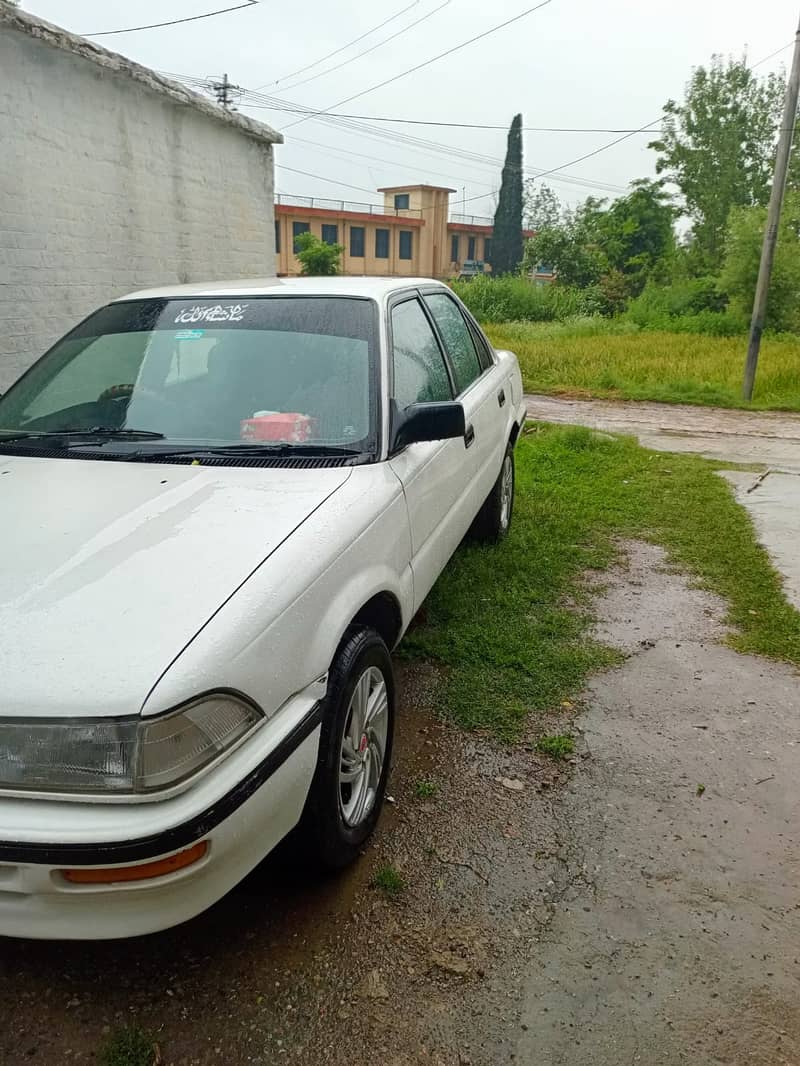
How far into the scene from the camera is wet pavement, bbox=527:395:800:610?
5762 millimetres

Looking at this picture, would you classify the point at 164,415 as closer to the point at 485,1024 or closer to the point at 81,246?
the point at 485,1024

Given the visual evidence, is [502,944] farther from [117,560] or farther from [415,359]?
[415,359]

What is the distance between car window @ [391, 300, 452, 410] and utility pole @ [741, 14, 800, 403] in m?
9.91

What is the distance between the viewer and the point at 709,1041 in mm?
1972

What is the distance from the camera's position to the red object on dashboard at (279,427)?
9.55ft

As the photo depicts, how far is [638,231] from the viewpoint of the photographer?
128ft

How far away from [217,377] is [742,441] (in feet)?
27.1

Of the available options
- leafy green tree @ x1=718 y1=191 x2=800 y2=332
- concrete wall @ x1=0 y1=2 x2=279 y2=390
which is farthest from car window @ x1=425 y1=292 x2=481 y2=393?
leafy green tree @ x1=718 y1=191 x2=800 y2=332

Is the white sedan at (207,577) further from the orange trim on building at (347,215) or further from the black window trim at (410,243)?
the black window trim at (410,243)

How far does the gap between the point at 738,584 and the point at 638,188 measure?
130 feet

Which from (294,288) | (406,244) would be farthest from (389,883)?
(406,244)

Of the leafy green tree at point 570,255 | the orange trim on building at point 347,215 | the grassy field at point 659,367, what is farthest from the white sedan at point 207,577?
the orange trim on building at point 347,215

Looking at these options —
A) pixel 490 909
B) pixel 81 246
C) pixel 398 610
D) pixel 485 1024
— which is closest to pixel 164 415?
pixel 398 610

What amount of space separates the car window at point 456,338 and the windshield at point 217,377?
0.92 metres
